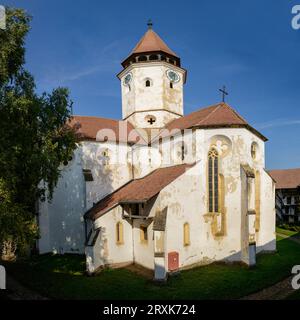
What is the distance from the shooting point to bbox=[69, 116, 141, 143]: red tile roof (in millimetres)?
24108

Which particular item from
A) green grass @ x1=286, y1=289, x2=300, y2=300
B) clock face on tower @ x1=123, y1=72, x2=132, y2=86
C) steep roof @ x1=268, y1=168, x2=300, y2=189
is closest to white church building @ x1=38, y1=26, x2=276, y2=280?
clock face on tower @ x1=123, y1=72, x2=132, y2=86

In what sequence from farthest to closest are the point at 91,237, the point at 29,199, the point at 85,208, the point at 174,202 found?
the point at 85,208
the point at 91,237
the point at 174,202
the point at 29,199

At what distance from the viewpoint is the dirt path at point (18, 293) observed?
45.0 ft

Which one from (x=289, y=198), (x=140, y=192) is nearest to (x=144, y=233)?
(x=140, y=192)

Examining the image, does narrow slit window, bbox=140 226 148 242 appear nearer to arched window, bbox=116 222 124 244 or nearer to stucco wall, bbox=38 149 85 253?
arched window, bbox=116 222 124 244

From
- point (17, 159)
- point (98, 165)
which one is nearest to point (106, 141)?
point (98, 165)

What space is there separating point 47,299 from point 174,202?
8.73m

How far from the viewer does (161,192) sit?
17109 mm

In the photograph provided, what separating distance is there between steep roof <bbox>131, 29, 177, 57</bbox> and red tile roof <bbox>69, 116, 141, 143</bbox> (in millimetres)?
7786

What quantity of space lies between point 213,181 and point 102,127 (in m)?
12.0

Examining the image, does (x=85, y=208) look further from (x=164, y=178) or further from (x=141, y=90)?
(x=141, y=90)

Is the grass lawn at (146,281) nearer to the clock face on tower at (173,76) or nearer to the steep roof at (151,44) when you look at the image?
the clock face on tower at (173,76)

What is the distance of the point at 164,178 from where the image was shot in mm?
19500

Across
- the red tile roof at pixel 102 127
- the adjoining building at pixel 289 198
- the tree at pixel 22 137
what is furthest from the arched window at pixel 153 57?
the adjoining building at pixel 289 198
